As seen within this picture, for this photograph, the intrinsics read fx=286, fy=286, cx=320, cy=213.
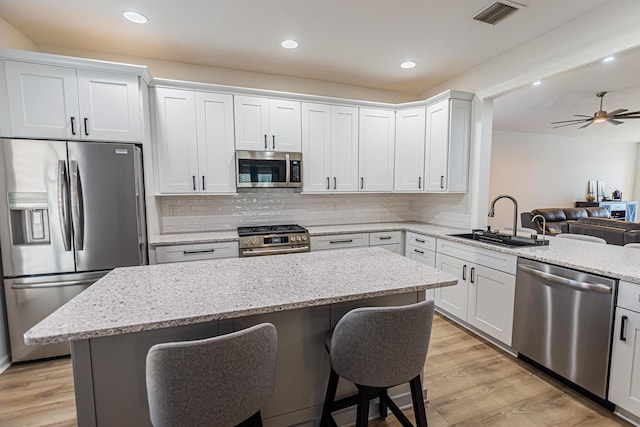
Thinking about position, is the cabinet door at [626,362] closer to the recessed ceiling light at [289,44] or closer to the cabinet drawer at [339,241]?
the cabinet drawer at [339,241]

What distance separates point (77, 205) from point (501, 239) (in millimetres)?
3752

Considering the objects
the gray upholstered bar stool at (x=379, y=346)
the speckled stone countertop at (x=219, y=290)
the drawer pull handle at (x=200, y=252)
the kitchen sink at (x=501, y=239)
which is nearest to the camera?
the speckled stone countertop at (x=219, y=290)

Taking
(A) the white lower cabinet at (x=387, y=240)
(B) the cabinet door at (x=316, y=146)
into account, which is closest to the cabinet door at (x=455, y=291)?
(A) the white lower cabinet at (x=387, y=240)

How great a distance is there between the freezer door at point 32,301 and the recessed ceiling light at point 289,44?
9.01 feet

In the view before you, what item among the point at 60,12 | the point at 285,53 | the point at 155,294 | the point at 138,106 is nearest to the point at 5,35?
the point at 60,12

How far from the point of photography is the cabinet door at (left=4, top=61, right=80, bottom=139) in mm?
2250

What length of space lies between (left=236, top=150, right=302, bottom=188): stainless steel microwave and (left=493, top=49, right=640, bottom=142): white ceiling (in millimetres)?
2490

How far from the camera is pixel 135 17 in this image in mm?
2309

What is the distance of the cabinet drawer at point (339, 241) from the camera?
3.30 m

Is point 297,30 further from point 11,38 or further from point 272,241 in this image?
point 11,38

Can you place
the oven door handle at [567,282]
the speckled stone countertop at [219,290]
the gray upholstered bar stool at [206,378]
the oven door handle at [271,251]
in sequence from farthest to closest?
the oven door handle at [271,251] → the oven door handle at [567,282] → the speckled stone countertop at [219,290] → the gray upholstered bar stool at [206,378]

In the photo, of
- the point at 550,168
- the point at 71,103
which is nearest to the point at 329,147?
the point at 71,103

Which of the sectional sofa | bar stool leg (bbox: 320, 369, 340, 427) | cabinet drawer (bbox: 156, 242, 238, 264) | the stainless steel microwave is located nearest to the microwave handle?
the stainless steel microwave

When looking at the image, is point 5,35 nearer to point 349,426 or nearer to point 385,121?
point 385,121
